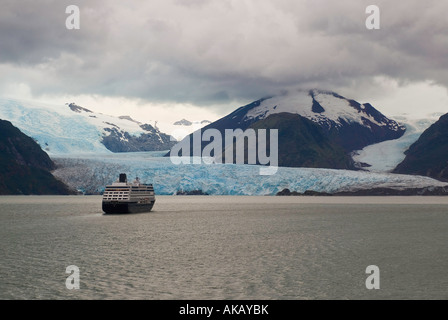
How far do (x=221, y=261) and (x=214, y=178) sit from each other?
11149cm

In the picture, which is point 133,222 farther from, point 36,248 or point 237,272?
point 237,272

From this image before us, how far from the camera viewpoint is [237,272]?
32.8 metres

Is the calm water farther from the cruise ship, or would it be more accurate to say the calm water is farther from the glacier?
the glacier

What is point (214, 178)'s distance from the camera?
148875mm

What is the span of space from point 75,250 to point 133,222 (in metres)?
28.7

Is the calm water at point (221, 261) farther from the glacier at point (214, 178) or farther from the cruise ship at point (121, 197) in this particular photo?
the glacier at point (214, 178)

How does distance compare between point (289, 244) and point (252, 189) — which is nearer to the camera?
point (289, 244)

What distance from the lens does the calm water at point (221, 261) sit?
27.3 meters

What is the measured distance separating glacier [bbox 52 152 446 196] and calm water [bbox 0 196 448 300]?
80347 mm

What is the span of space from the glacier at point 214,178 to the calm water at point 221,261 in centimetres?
8035

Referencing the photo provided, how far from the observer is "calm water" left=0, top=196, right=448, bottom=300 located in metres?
27.3

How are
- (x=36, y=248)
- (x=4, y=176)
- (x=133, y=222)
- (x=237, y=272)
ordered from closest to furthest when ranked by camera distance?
(x=237, y=272), (x=36, y=248), (x=133, y=222), (x=4, y=176)

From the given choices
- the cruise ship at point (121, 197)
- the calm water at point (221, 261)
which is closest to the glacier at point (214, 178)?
the cruise ship at point (121, 197)
